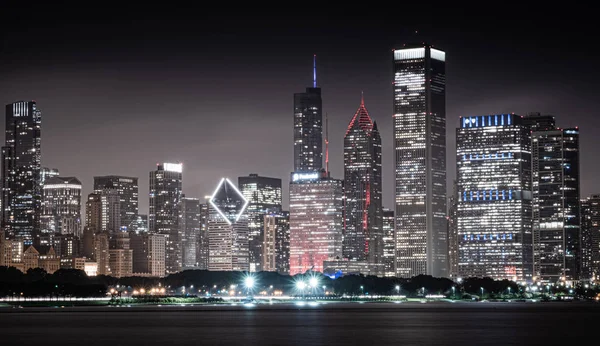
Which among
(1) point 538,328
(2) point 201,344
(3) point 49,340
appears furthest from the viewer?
(1) point 538,328

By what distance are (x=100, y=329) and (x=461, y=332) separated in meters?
45.2

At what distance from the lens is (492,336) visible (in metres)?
127

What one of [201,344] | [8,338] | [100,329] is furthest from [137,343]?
[100,329]

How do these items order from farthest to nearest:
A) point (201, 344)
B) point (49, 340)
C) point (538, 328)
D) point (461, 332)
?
point (538, 328) < point (461, 332) < point (49, 340) < point (201, 344)

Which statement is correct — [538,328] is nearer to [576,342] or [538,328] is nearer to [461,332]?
[461,332]

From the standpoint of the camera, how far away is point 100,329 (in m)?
143

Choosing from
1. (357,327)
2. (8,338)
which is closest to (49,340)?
(8,338)

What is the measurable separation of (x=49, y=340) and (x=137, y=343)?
12.3m

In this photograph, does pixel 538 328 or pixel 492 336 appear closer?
pixel 492 336

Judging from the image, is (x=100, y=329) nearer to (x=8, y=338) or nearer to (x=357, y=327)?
(x=8, y=338)

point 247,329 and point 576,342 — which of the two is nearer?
point 576,342

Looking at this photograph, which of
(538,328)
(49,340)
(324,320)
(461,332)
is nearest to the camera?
(49,340)

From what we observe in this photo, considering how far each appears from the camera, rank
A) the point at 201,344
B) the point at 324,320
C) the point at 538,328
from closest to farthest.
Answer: the point at 201,344
the point at 538,328
the point at 324,320

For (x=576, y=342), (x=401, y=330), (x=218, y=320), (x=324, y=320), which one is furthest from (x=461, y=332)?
(x=218, y=320)
